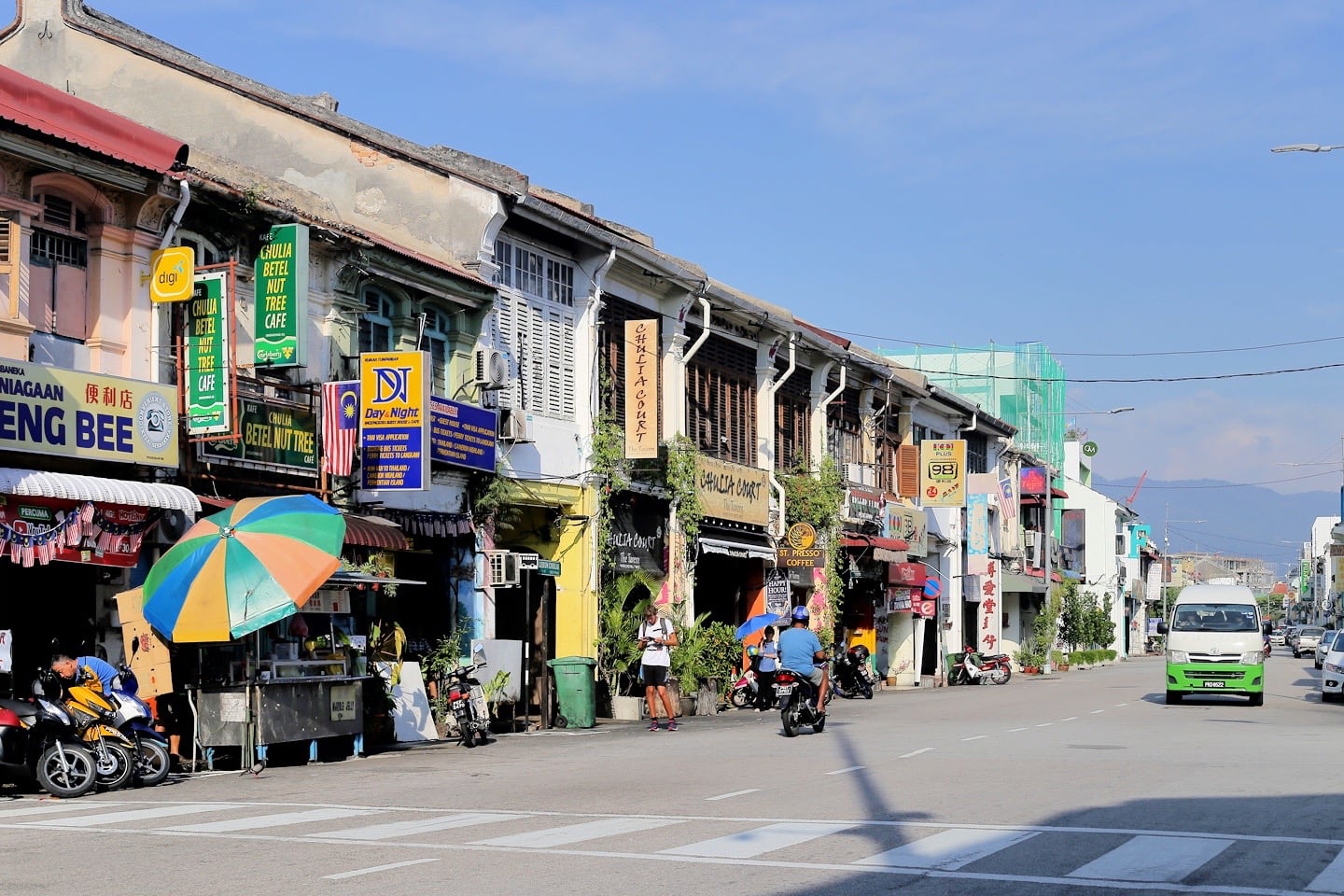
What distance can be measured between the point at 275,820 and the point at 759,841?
399cm

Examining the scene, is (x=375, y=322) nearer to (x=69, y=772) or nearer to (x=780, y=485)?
(x=69, y=772)

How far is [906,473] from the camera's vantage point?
1821 inches

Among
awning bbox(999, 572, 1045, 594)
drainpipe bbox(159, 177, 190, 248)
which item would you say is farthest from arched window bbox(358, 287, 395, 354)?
awning bbox(999, 572, 1045, 594)

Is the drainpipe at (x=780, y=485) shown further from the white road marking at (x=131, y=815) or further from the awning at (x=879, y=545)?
the white road marking at (x=131, y=815)

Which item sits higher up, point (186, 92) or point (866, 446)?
point (186, 92)

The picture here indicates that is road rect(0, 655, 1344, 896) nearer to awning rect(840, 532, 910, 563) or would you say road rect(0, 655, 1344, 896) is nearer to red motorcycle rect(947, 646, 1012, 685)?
awning rect(840, 532, 910, 563)

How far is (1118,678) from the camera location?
51.8 m

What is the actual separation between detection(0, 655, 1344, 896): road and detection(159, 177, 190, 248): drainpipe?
21.2 feet

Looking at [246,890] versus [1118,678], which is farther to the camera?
[1118,678]

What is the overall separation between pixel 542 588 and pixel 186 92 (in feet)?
32.6

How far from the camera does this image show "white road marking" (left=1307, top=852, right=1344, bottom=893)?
891 cm

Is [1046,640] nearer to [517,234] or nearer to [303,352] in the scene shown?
[517,234]

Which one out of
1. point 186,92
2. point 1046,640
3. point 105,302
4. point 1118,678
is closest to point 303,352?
point 105,302

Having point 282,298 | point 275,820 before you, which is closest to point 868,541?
point 282,298
